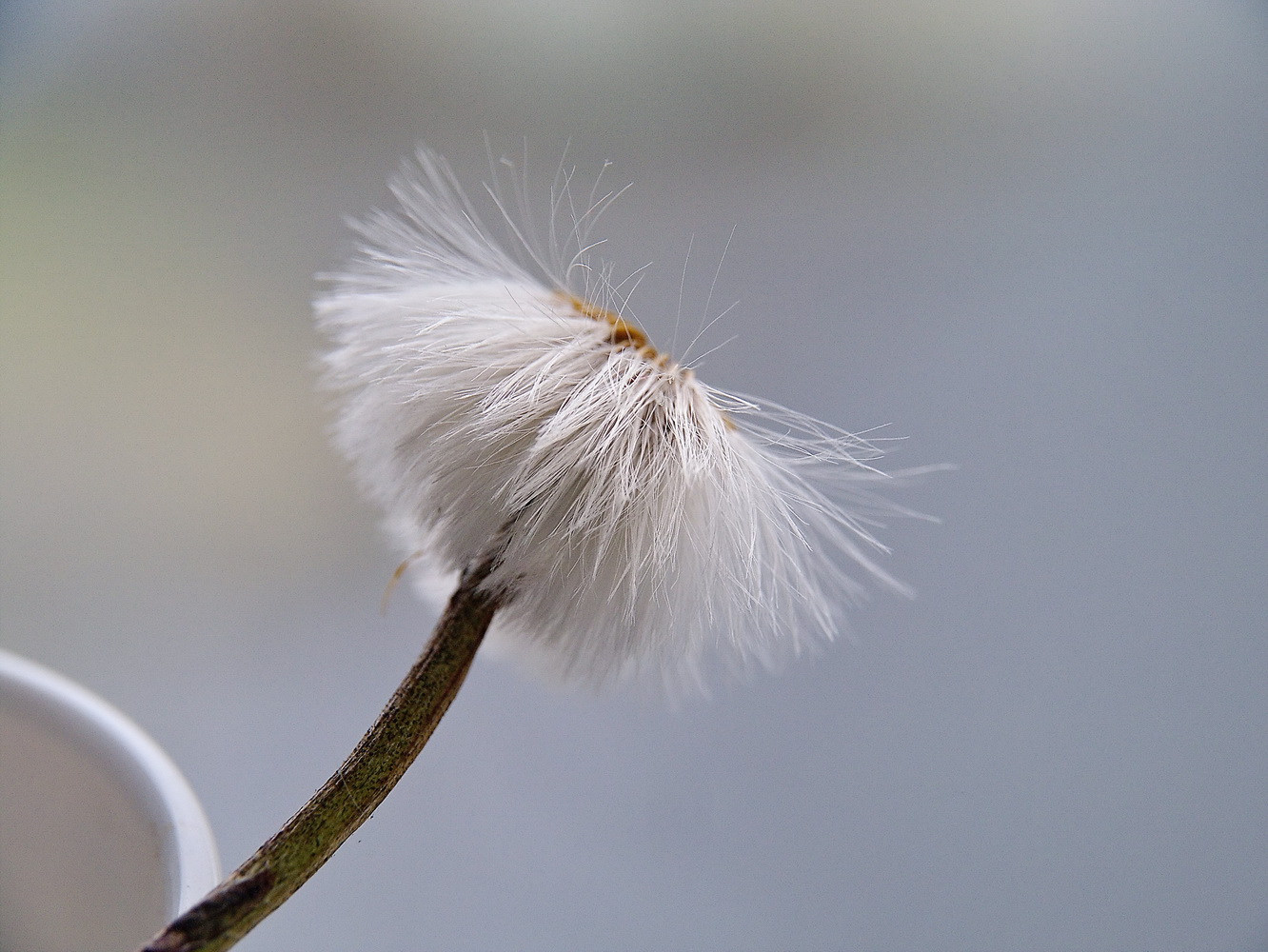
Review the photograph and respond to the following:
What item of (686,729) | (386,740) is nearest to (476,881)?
(686,729)

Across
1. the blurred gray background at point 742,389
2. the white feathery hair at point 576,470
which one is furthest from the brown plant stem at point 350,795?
the blurred gray background at point 742,389

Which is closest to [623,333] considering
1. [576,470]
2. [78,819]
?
[576,470]

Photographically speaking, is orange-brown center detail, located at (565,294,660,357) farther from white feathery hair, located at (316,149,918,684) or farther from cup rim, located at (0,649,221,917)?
cup rim, located at (0,649,221,917)

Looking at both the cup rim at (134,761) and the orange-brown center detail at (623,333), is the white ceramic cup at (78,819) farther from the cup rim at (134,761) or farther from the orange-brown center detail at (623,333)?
the orange-brown center detail at (623,333)

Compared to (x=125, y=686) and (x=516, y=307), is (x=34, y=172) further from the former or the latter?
(x=516, y=307)

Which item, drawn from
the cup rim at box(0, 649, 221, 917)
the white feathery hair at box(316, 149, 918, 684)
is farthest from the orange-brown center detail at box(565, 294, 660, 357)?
the cup rim at box(0, 649, 221, 917)
